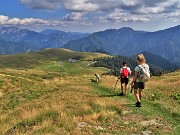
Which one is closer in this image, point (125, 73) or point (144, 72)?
point (144, 72)

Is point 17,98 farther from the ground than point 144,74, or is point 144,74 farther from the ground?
point 144,74

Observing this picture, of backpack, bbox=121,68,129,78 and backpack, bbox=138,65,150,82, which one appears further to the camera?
backpack, bbox=121,68,129,78

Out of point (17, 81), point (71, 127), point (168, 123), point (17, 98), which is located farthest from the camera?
point (17, 81)

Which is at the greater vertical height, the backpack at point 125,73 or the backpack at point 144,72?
the backpack at point 144,72

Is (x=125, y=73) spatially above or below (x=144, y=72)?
below

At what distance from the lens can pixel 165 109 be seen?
1856cm

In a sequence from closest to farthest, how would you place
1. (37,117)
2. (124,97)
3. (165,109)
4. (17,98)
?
(37,117) < (165,109) < (124,97) < (17,98)

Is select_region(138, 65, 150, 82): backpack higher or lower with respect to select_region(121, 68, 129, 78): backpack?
higher

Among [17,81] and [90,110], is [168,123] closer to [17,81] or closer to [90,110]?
[90,110]

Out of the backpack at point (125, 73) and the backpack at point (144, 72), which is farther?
the backpack at point (125, 73)

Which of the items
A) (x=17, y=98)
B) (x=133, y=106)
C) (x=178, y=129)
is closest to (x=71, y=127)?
(x=178, y=129)

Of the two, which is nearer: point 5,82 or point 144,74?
point 144,74

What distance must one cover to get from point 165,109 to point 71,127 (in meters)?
7.36

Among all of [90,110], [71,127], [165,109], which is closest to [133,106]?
[165,109]
